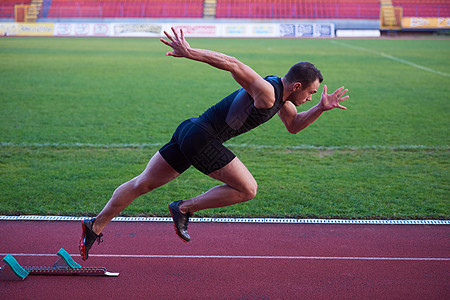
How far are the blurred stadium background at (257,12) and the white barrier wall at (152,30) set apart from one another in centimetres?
249

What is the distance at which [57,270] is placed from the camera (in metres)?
4.43

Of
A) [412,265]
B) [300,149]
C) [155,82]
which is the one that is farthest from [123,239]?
[155,82]

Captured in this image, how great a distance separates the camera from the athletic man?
4035 millimetres

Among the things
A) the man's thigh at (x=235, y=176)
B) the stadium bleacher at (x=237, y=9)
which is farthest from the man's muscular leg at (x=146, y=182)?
the stadium bleacher at (x=237, y=9)

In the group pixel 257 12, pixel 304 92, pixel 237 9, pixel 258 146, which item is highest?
pixel 237 9

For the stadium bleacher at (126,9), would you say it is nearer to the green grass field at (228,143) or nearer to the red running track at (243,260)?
the green grass field at (228,143)

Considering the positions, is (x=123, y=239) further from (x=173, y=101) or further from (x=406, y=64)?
(x=406, y=64)

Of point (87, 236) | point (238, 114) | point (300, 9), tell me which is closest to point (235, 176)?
point (238, 114)

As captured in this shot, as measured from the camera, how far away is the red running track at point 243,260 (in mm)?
4203

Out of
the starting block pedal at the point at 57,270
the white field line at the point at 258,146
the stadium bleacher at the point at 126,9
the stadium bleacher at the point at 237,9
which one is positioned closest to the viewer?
the starting block pedal at the point at 57,270

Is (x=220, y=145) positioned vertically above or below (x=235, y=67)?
below

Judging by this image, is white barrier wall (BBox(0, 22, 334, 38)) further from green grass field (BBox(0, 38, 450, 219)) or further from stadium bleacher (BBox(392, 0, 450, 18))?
green grass field (BBox(0, 38, 450, 219))

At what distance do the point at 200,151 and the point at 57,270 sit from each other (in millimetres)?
1749

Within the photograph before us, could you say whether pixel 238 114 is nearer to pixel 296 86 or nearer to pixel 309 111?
pixel 296 86
